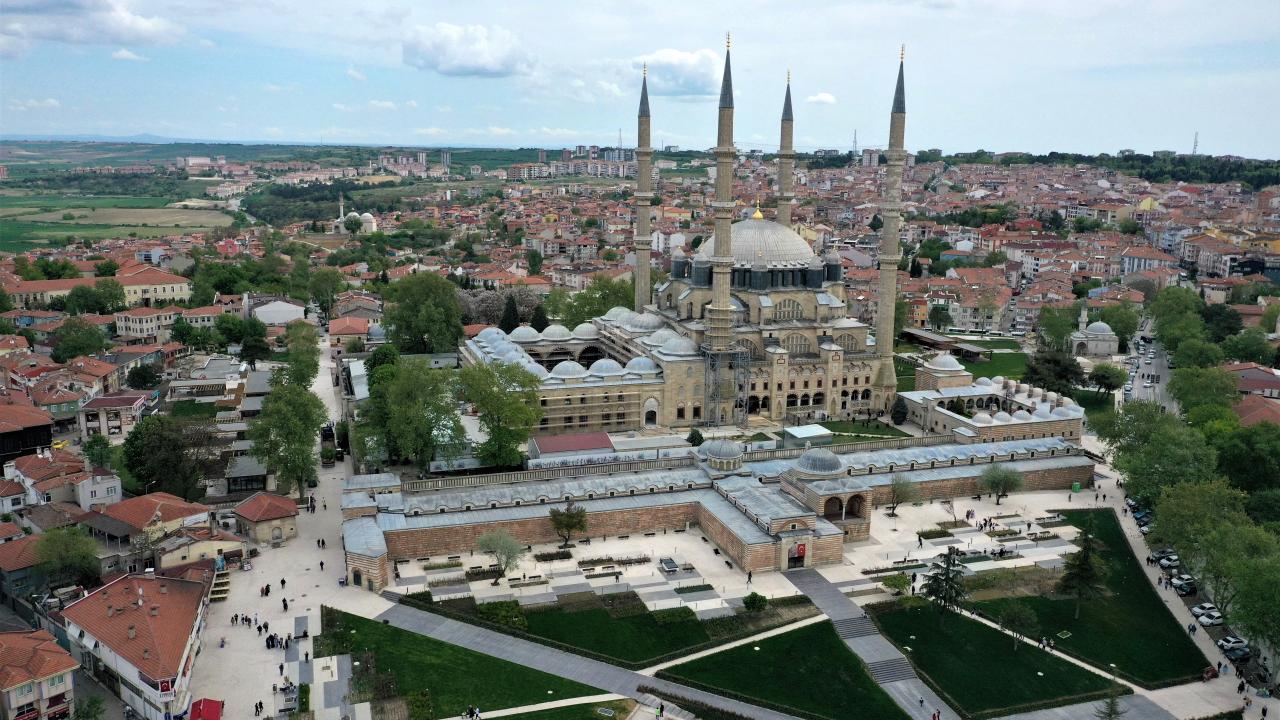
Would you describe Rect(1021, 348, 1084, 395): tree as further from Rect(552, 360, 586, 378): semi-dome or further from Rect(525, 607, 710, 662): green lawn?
Rect(525, 607, 710, 662): green lawn

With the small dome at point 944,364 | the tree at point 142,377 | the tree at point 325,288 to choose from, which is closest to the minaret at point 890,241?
the small dome at point 944,364

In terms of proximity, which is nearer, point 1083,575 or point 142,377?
point 1083,575

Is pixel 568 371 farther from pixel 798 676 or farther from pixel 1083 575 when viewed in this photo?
pixel 1083 575

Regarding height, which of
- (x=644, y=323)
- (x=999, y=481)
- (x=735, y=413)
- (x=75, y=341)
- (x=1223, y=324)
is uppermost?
(x=644, y=323)

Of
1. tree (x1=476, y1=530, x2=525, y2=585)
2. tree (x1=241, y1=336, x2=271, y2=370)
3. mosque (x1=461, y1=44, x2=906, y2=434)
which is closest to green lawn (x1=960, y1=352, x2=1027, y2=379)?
mosque (x1=461, y1=44, x2=906, y2=434)

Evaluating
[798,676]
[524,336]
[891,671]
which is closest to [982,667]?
[891,671]

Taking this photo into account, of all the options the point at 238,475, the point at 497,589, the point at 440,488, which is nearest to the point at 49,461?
the point at 238,475

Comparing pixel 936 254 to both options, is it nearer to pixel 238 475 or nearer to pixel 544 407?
pixel 544 407
